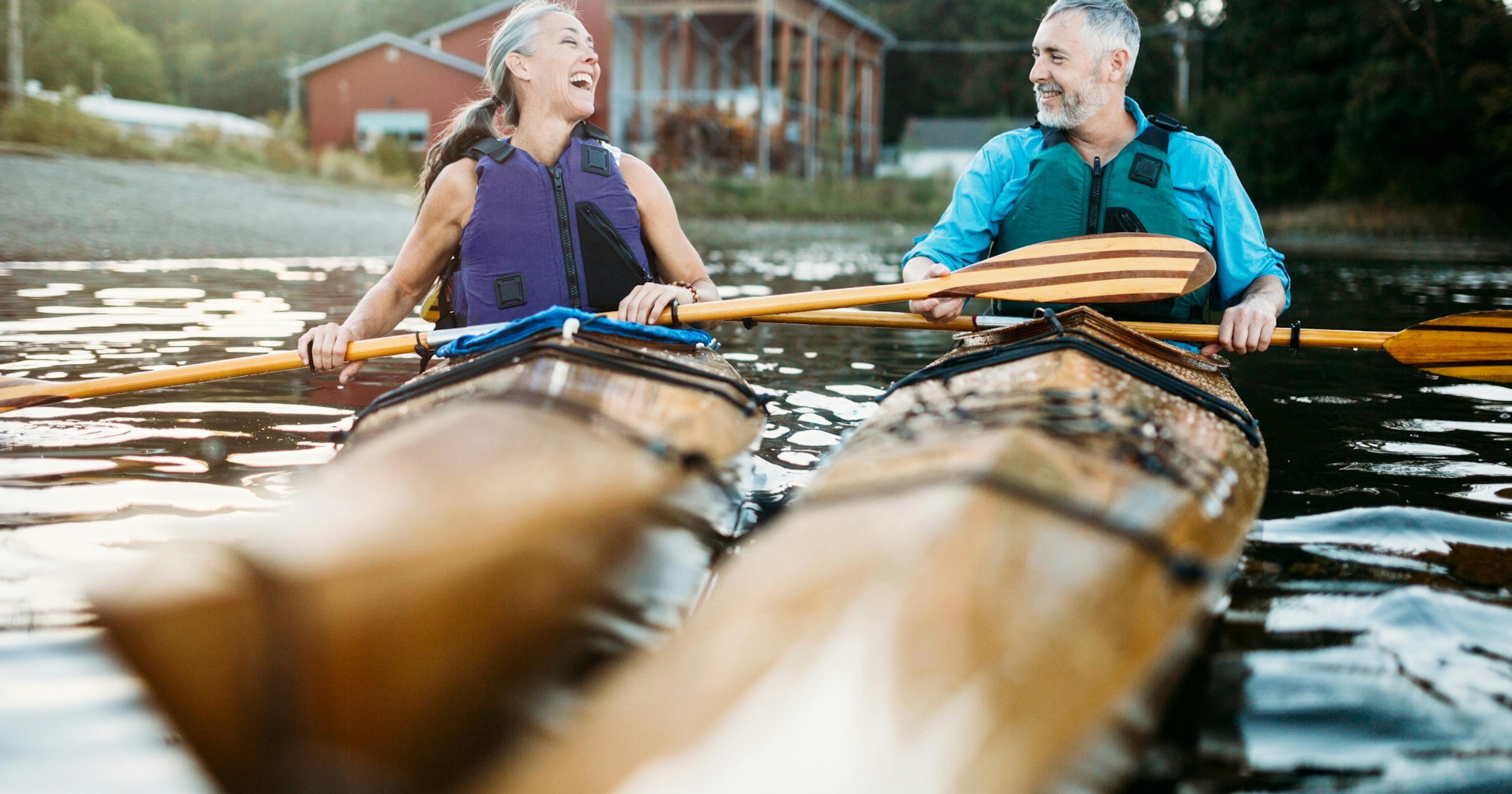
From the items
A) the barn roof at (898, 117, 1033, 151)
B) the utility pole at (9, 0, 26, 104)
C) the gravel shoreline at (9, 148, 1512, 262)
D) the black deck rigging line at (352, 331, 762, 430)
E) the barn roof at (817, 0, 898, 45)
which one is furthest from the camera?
the barn roof at (898, 117, 1033, 151)

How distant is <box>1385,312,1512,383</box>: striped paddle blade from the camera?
354 centimetres

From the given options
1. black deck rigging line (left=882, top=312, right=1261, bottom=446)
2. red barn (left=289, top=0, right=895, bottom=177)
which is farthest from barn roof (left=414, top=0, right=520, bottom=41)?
black deck rigging line (left=882, top=312, right=1261, bottom=446)

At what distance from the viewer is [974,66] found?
137ft

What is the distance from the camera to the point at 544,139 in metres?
3.57

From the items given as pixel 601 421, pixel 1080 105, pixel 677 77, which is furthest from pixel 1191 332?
pixel 677 77

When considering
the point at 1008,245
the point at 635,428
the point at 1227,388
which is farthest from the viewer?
the point at 1008,245

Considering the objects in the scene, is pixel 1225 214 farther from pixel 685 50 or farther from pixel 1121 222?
pixel 685 50

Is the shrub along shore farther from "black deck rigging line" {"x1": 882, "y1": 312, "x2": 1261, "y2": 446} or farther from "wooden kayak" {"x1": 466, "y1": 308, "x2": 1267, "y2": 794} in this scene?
"wooden kayak" {"x1": 466, "y1": 308, "x2": 1267, "y2": 794}

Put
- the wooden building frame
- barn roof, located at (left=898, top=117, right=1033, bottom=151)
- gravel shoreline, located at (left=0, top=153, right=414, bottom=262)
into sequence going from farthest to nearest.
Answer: barn roof, located at (left=898, top=117, right=1033, bottom=151), the wooden building frame, gravel shoreline, located at (left=0, top=153, right=414, bottom=262)

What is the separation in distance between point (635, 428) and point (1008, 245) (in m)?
1.98

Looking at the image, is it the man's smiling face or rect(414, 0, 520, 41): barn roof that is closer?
the man's smiling face

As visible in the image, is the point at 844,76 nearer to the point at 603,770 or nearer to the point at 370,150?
the point at 370,150

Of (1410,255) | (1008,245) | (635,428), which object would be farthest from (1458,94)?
(635,428)

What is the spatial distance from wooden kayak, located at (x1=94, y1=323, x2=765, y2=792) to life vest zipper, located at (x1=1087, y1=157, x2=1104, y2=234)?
6.05ft
